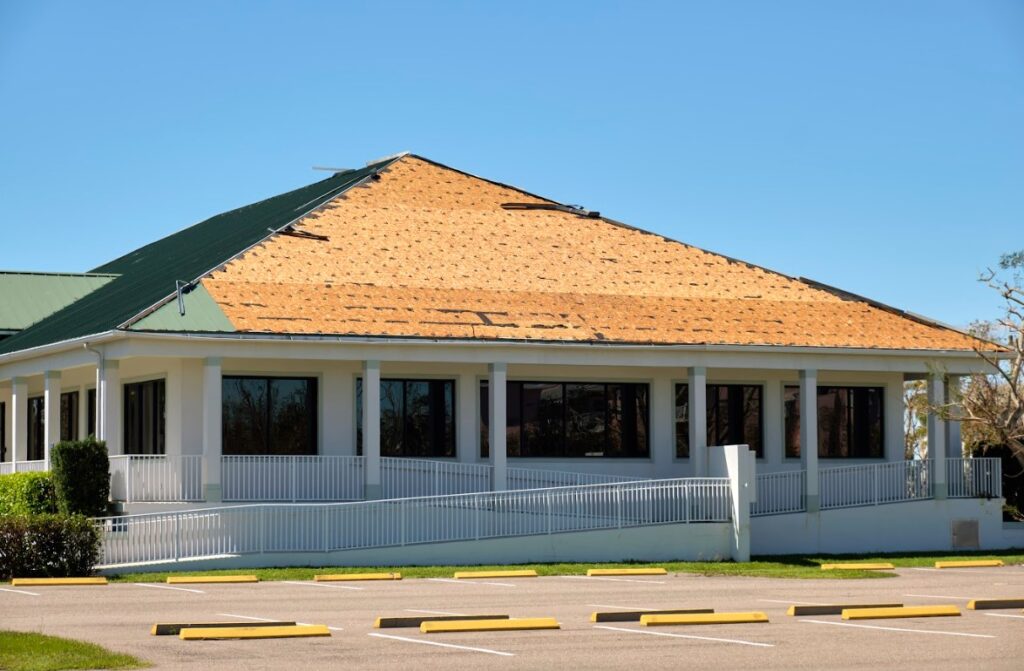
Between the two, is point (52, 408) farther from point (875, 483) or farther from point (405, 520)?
point (875, 483)

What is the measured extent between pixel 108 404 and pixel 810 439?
14.7 m

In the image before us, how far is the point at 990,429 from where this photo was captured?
36.1 m

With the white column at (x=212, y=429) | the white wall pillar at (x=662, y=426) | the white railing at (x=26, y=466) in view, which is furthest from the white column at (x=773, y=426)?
the white railing at (x=26, y=466)

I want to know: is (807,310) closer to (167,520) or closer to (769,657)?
(167,520)

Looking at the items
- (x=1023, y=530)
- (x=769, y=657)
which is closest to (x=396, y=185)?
(x=1023, y=530)

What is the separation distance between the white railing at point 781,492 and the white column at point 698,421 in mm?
1666

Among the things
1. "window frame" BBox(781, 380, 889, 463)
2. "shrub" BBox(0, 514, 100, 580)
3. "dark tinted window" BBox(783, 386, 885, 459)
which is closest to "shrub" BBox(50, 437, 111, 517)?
"shrub" BBox(0, 514, 100, 580)

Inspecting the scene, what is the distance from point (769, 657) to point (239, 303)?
18.0 meters

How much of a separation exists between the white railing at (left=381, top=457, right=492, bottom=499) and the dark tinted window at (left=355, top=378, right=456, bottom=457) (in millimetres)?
1276

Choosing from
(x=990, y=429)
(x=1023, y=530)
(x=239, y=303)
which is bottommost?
(x=1023, y=530)

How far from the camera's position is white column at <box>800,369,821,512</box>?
34.3 metres

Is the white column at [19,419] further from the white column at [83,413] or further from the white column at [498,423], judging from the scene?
the white column at [498,423]

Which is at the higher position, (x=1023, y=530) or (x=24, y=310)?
(x=24, y=310)

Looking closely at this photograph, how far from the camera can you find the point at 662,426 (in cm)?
3550
